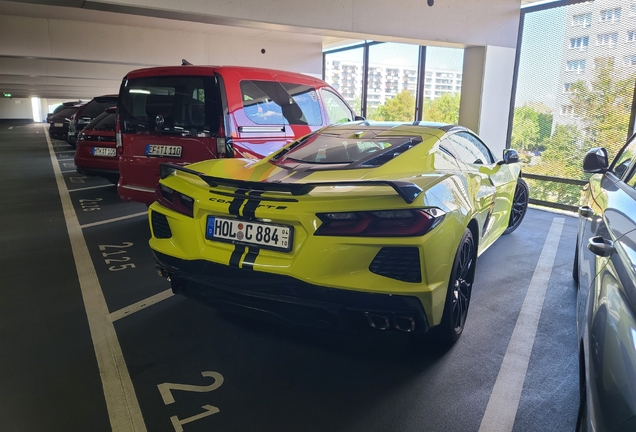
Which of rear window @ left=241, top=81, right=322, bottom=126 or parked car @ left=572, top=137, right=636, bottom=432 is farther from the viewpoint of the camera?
rear window @ left=241, top=81, right=322, bottom=126

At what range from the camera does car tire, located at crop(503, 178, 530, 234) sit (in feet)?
18.2

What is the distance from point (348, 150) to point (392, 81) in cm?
1060

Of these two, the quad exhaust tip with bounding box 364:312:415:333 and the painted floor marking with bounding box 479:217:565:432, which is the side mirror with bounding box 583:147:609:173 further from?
the quad exhaust tip with bounding box 364:312:415:333

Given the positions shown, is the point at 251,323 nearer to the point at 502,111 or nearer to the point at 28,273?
the point at 28,273

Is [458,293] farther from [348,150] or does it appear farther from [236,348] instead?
[236,348]

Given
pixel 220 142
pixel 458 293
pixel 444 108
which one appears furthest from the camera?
pixel 444 108

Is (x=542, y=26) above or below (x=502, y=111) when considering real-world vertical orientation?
above

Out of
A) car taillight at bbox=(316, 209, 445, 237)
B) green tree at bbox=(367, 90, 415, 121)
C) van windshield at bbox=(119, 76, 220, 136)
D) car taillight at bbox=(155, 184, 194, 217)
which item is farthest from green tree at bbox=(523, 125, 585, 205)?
car taillight at bbox=(155, 184, 194, 217)

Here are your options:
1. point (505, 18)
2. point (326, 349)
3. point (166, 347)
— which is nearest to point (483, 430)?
point (326, 349)

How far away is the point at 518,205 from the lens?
5633 millimetres

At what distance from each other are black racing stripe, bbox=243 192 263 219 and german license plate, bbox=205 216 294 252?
42 millimetres

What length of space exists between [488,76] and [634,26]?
217 centimetres

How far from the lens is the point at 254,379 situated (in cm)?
245

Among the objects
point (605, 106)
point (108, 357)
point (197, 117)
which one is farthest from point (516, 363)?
point (605, 106)
